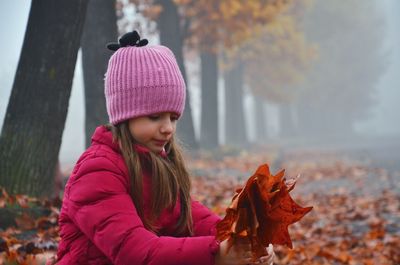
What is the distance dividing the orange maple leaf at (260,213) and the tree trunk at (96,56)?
4.94m

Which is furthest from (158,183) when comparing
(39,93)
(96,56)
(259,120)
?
(259,120)

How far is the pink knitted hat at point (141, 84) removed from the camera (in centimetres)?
258

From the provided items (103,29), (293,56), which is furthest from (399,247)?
(293,56)

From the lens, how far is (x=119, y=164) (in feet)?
7.97

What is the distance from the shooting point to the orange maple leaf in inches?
81.0

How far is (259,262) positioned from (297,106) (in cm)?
4702

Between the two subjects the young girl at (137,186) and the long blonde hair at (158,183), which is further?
the long blonde hair at (158,183)

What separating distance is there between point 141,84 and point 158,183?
1.58ft

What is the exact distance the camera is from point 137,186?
8.00ft

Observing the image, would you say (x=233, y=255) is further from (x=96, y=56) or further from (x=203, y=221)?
(x=96, y=56)

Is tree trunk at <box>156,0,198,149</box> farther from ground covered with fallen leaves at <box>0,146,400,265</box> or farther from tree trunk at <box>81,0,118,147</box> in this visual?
tree trunk at <box>81,0,118,147</box>

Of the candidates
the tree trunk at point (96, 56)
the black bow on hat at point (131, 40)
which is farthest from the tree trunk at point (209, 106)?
the black bow on hat at point (131, 40)

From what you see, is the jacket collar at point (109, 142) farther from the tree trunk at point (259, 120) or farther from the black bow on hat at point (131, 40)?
the tree trunk at point (259, 120)

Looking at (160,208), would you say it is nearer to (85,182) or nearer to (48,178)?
(85,182)
